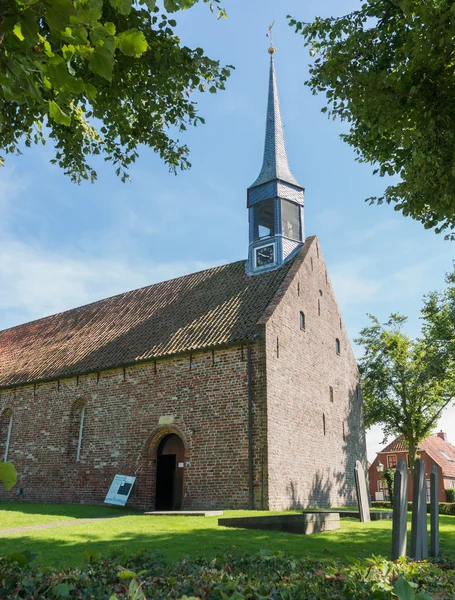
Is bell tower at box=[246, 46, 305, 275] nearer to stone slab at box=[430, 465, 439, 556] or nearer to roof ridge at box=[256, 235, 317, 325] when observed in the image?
roof ridge at box=[256, 235, 317, 325]

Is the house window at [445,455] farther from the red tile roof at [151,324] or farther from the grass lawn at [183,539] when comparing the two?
the grass lawn at [183,539]

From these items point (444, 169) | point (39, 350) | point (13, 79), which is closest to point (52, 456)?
point (39, 350)

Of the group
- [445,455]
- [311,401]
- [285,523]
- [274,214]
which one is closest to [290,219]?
[274,214]

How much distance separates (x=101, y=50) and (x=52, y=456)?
61.8 feet

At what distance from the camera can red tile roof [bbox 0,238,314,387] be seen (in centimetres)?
1705

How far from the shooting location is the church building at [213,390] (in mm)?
14906

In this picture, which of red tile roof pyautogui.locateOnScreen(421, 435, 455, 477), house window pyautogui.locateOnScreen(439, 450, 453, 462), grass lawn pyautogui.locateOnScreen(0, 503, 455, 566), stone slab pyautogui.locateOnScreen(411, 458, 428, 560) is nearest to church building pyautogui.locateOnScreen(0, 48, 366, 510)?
grass lawn pyautogui.locateOnScreen(0, 503, 455, 566)

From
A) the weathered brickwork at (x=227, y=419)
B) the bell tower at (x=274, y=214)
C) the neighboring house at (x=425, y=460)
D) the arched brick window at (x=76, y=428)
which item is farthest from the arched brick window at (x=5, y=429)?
the neighboring house at (x=425, y=460)

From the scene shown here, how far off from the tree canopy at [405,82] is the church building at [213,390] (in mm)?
7372

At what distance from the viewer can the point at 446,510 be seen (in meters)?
28.8

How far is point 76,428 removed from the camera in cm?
1878

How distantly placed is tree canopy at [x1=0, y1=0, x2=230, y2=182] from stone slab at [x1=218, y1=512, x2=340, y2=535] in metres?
7.26

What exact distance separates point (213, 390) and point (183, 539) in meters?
6.95

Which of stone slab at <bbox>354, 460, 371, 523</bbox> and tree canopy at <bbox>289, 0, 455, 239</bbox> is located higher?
tree canopy at <bbox>289, 0, 455, 239</bbox>
